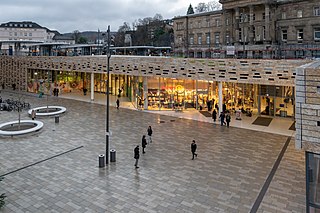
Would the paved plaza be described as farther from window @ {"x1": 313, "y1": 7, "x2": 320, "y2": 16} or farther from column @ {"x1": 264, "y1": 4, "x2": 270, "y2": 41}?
column @ {"x1": 264, "y1": 4, "x2": 270, "y2": 41}

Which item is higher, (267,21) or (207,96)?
(267,21)

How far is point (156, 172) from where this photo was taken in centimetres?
1476

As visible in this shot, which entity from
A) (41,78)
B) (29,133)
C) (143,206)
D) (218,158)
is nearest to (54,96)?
(41,78)

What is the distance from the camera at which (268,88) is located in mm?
28906

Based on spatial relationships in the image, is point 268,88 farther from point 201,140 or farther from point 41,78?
point 41,78

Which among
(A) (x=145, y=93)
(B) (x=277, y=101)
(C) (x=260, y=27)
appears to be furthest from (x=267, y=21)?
(A) (x=145, y=93)

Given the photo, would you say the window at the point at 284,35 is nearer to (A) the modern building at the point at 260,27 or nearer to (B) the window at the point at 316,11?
(A) the modern building at the point at 260,27

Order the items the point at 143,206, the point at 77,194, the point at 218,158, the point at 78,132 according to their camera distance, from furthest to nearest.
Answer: the point at 78,132 → the point at 218,158 → the point at 77,194 → the point at 143,206

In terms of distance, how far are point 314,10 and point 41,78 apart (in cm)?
4464

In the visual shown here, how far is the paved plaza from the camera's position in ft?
37.9

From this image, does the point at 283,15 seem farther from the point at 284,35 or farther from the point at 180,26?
the point at 180,26

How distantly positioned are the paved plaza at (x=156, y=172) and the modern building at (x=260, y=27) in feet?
69.5

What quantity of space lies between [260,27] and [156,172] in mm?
45731

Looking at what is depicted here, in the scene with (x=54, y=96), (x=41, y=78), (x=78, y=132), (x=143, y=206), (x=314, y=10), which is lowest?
(x=143, y=206)
